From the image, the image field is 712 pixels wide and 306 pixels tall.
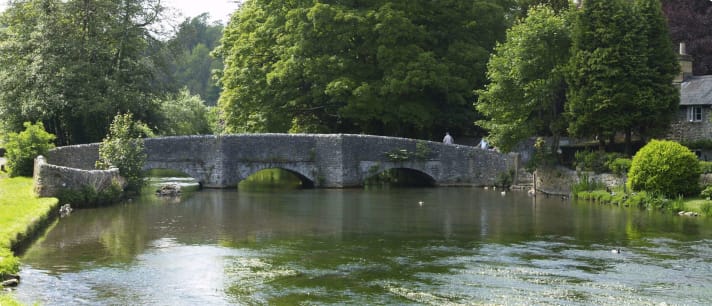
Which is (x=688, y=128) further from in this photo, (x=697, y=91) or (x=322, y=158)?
(x=322, y=158)

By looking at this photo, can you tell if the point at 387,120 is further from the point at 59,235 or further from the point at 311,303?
the point at 311,303

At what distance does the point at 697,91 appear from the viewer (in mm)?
40938

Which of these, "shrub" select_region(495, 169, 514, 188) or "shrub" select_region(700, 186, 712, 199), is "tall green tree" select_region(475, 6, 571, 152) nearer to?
"shrub" select_region(495, 169, 514, 188)

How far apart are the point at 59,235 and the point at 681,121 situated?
89.1ft

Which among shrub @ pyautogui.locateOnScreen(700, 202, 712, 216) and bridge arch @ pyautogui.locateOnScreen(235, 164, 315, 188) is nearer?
shrub @ pyautogui.locateOnScreen(700, 202, 712, 216)

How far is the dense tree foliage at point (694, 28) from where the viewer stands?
49.8m

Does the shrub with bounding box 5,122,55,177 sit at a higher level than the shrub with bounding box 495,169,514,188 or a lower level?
higher

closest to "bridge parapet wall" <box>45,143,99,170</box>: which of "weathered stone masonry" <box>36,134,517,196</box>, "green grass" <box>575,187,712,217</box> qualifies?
"weathered stone masonry" <box>36,134,517,196</box>

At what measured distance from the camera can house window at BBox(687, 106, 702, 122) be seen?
135 ft

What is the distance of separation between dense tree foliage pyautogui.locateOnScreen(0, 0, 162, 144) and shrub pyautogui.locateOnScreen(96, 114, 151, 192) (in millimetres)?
7005

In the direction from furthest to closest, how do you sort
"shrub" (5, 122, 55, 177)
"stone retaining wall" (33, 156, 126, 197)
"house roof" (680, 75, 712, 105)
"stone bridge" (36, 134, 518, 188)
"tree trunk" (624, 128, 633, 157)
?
"stone bridge" (36, 134, 518, 188), "house roof" (680, 75, 712, 105), "tree trunk" (624, 128, 633, 157), "shrub" (5, 122, 55, 177), "stone retaining wall" (33, 156, 126, 197)

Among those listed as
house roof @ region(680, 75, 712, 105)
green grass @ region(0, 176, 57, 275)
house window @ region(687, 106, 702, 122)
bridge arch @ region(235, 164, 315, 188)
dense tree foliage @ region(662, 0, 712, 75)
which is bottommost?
green grass @ region(0, 176, 57, 275)

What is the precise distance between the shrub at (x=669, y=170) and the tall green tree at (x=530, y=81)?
729 cm

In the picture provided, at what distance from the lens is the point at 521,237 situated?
26828 millimetres
